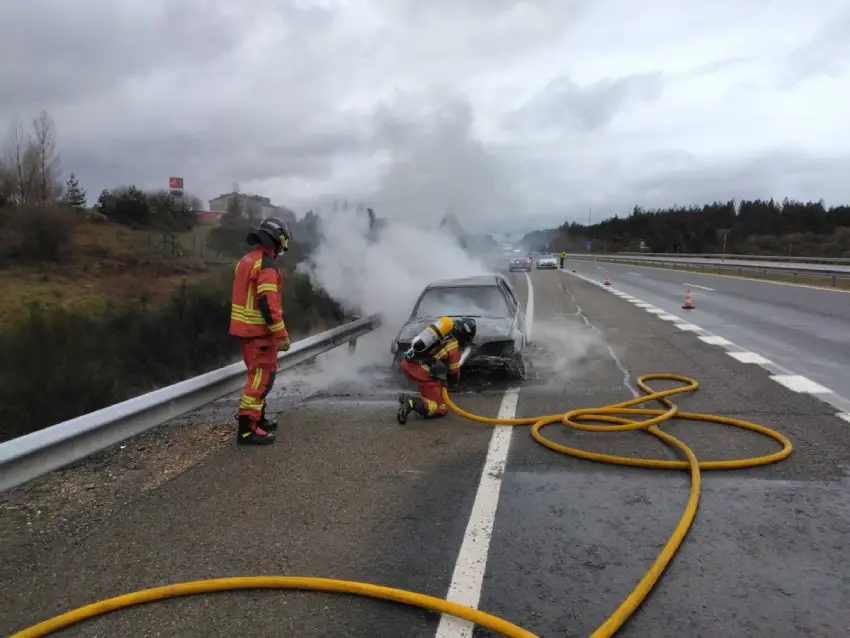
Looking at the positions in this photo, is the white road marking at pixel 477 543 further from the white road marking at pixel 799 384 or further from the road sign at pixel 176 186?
the road sign at pixel 176 186

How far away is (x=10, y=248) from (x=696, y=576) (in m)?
29.4

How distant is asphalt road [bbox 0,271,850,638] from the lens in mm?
2863

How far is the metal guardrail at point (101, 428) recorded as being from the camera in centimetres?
371

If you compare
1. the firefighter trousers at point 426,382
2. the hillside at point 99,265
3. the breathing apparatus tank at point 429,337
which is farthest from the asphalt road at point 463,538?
the hillside at point 99,265

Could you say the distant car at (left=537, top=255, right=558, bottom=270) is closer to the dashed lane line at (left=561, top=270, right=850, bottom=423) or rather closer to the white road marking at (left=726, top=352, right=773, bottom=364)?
the dashed lane line at (left=561, top=270, right=850, bottom=423)

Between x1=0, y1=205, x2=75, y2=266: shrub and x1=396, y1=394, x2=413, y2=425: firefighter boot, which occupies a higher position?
x1=0, y1=205, x2=75, y2=266: shrub

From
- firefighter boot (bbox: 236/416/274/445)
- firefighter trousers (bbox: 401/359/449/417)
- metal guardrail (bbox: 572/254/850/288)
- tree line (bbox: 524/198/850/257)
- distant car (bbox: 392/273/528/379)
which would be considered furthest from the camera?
tree line (bbox: 524/198/850/257)

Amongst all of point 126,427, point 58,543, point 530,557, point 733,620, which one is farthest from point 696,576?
point 126,427

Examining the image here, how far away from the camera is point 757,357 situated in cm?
917

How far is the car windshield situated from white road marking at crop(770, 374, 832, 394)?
3.28m

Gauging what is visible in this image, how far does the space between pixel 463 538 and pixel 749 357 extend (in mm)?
7007

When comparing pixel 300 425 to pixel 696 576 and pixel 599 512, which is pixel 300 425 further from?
pixel 696 576

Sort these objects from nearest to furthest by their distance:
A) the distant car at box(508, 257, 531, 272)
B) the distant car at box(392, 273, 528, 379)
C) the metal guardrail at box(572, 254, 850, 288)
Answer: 1. the distant car at box(392, 273, 528, 379)
2. the metal guardrail at box(572, 254, 850, 288)
3. the distant car at box(508, 257, 531, 272)

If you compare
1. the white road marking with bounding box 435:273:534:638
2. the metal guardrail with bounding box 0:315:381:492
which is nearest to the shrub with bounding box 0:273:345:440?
the metal guardrail with bounding box 0:315:381:492
